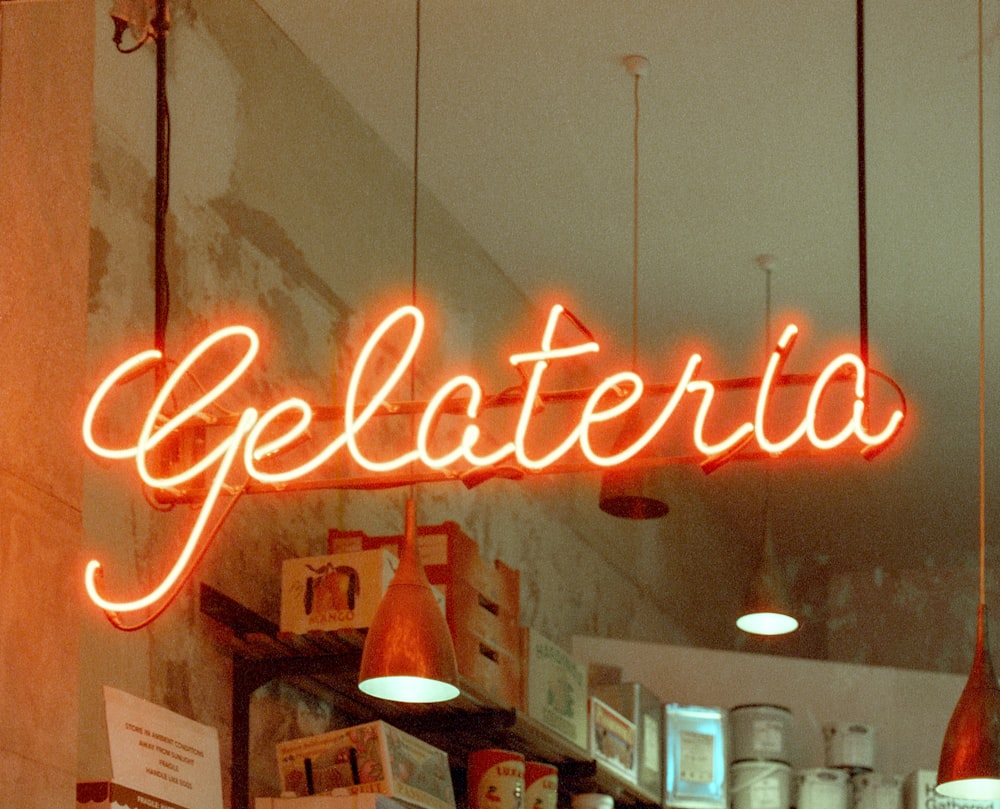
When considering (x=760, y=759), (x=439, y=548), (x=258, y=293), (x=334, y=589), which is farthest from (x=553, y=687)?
(x=760, y=759)

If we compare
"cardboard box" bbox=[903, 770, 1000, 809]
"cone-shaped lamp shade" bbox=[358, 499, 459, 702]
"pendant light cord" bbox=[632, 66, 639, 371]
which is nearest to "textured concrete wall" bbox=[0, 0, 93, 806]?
"cone-shaped lamp shade" bbox=[358, 499, 459, 702]

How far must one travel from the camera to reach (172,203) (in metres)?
5.00

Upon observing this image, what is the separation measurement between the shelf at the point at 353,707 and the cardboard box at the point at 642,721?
40 centimetres

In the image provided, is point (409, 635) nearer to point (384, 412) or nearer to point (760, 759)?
point (384, 412)

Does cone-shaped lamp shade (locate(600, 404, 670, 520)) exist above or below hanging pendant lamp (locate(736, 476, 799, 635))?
above

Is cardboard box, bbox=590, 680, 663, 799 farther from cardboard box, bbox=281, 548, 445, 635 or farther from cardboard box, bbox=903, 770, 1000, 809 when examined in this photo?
cardboard box, bbox=281, 548, 445, 635

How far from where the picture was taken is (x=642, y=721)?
7012mm

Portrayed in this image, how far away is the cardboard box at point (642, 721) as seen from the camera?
6.91m

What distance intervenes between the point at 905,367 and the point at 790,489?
6.28 ft

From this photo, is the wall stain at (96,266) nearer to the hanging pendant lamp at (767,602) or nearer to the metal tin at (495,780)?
the metal tin at (495,780)

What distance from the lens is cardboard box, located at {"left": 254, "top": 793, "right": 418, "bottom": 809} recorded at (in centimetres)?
454

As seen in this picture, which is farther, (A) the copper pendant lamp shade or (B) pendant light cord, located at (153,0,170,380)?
(A) the copper pendant lamp shade

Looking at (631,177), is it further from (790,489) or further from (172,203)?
(790,489)

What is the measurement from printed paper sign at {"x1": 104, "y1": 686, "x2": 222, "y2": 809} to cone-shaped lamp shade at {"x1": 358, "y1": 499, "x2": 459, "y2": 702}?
0.55 meters
